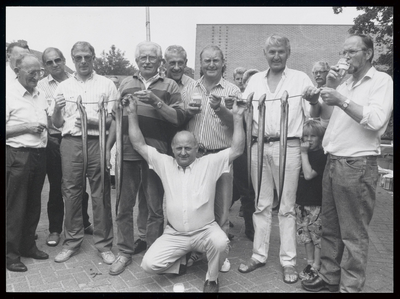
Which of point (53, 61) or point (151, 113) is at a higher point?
point (53, 61)

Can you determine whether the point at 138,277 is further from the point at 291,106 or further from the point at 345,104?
the point at 345,104

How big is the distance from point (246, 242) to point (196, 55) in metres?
29.6

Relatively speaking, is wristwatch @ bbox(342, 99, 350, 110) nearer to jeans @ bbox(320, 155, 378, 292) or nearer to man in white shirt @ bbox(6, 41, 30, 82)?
jeans @ bbox(320, 155, 378, 292)

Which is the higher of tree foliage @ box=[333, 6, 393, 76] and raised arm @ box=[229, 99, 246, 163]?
tree foliage @ box=[333, 6, 393, 76]

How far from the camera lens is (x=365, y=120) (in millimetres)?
3508

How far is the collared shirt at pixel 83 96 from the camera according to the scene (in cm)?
477

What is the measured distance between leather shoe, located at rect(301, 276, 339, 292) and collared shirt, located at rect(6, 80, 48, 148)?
11.9ft

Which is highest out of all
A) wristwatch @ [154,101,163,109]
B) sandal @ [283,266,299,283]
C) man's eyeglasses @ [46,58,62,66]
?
man's eyeglasses @ [46,58,62,66]

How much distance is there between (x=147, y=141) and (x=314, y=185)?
215 centimetres

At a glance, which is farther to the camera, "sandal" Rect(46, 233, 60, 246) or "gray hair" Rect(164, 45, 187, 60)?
"gray hair" Rect(164, 45, 187, 60)

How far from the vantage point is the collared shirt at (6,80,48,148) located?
432 cm

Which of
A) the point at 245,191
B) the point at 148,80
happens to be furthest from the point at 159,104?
the point at 245,191

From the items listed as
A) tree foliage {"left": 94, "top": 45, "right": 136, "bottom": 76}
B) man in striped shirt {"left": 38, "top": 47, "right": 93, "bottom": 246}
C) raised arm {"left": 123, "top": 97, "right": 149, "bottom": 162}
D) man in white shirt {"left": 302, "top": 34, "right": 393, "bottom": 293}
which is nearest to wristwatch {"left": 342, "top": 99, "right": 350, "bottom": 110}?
man in white shirt {"left": 302, "top": 34, "right": 393, "bottom": 293}

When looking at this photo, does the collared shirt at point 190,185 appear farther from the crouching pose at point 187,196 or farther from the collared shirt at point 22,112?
the collared shirt at point 22,112
